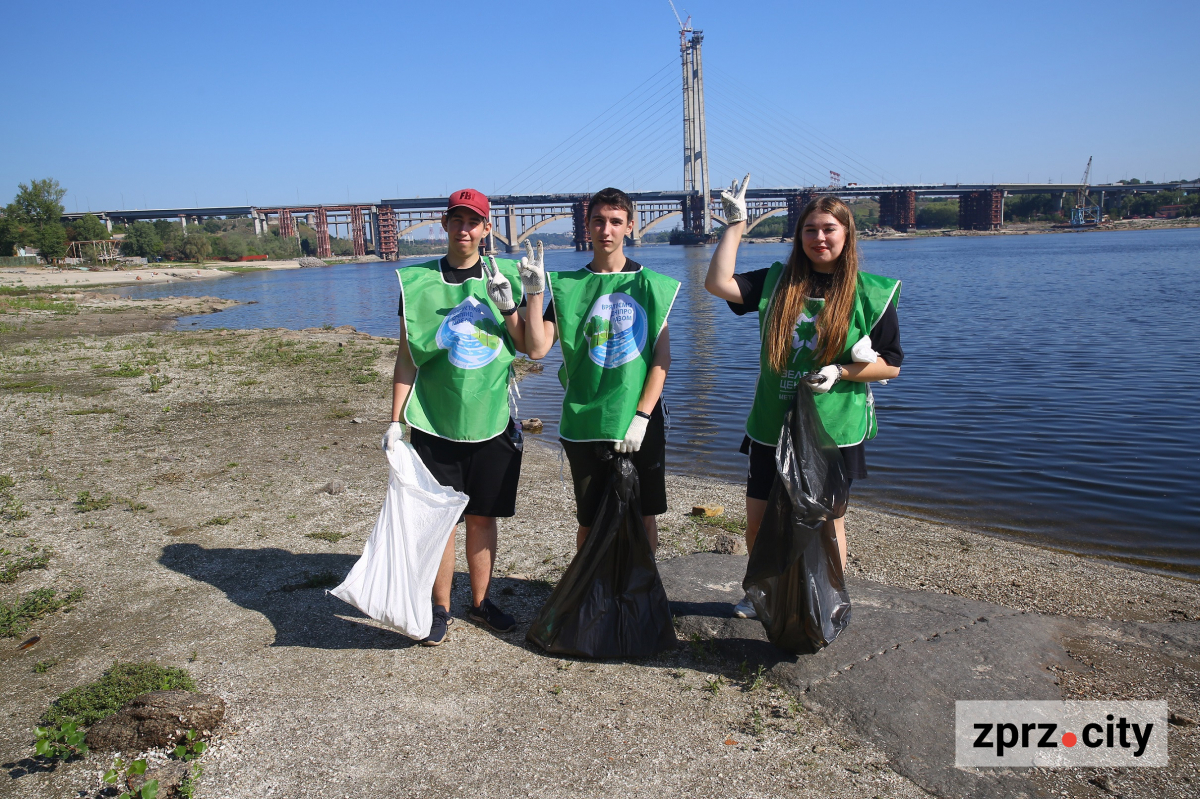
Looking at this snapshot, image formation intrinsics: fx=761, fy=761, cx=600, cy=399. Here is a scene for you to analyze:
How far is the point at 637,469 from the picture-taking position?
309cm

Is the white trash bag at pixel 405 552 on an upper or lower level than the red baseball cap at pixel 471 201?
lower

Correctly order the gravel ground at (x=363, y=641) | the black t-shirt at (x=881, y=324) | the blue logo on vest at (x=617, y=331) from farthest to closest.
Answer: the blue logo on vest at (x=617, y=331) → the black t-shirt at (x=881, y=324) → the gravel ground at (x=363, y=641)

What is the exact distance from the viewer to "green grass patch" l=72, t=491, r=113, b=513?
495 cm

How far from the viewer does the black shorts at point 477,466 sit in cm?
320

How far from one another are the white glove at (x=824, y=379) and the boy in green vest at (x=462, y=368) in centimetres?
116

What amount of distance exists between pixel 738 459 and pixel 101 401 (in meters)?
7.40

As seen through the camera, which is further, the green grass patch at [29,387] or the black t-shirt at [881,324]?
the green grass patch at [29,387]

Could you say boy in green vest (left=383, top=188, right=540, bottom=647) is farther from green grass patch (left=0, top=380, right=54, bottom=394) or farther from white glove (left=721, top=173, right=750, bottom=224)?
green grass patch (left=0, top=380, right=54, bottom=394)

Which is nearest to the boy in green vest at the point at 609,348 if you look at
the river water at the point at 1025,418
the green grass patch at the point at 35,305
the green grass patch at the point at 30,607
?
the green grass patch at the point at 30,607

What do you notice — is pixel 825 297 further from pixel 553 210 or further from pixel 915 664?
pixel 553 210

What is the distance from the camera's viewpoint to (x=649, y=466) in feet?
10.1

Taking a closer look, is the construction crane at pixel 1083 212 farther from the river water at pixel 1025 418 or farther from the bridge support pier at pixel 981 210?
the river water at pixel 1025 418

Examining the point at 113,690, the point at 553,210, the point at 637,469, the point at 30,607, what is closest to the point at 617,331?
the point at 637,469

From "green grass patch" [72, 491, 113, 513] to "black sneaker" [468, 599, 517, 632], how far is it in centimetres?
312
